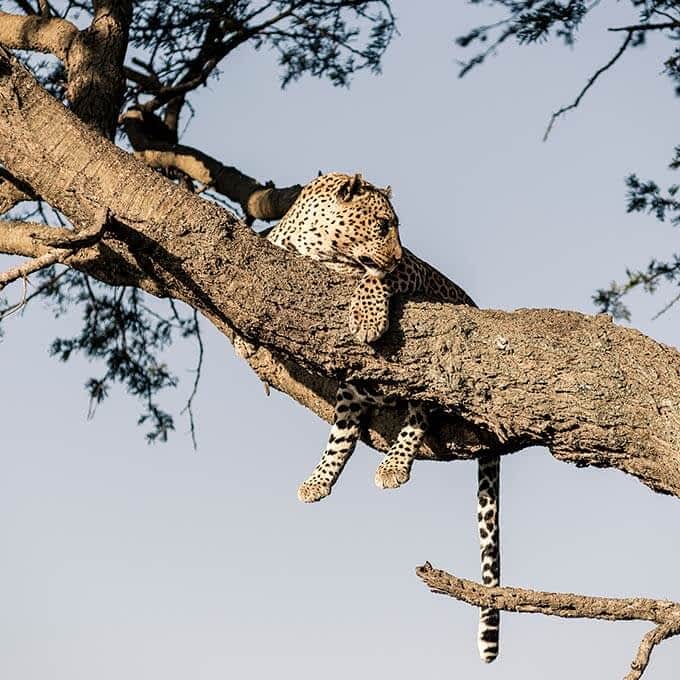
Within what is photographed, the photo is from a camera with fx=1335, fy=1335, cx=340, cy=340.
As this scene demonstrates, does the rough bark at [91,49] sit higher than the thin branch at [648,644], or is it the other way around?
the rough bark at [91,49]

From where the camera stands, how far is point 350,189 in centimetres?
459

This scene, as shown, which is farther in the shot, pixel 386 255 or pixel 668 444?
pixel 386 255

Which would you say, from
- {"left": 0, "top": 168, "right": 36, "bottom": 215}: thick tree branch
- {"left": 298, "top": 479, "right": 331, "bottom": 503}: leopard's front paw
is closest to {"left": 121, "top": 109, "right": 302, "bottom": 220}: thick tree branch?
{"left": 0, "top": 168, "right": 36, "bottom": 215}: thick tree branch

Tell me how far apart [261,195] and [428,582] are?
9.33 ft

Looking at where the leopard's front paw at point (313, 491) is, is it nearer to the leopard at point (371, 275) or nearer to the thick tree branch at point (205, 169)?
the leopard at point (371, 275)

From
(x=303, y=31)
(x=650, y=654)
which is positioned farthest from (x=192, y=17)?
(x=650, y=654)

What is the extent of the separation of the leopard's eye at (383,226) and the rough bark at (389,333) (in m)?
0.57

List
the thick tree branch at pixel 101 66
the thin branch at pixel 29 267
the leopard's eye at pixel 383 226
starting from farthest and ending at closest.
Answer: the thick tree branch at pixel 101 66, the leopard's eye at pixel 383 226, the thin branch at pixel 29 267

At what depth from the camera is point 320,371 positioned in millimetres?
4008

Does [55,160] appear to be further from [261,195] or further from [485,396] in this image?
[261,195]

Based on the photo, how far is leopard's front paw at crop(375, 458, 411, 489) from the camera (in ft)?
14.3

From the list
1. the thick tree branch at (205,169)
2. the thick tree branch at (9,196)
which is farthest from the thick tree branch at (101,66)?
the thick tree branch at (205,169)

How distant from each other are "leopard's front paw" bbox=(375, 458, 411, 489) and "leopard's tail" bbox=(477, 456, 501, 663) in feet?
1.56

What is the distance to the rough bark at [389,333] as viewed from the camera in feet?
12.4
